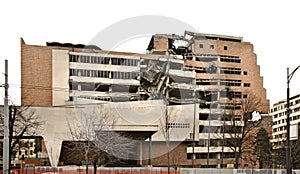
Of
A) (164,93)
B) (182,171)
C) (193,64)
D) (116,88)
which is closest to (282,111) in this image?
(193,64)

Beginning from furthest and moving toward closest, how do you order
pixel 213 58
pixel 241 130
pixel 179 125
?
pixel 213 58, pixel 179 125, pixel 241 130

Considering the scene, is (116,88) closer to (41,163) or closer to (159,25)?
(41,163)

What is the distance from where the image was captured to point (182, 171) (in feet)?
109

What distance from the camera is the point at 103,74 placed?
227ft

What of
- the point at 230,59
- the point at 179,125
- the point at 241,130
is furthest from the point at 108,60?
the point at 241,130

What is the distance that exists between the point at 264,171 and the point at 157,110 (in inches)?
780

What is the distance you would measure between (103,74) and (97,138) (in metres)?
31.4

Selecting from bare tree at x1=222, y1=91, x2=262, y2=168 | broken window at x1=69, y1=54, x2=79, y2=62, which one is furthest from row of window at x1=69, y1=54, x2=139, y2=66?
bare tree at x1=222, y1=91, x2=262, y2=168

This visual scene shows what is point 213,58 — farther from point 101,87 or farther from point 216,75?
point 101,87

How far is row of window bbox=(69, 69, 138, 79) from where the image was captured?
222 feet

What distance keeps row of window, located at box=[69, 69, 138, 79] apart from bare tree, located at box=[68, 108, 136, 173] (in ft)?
79.9

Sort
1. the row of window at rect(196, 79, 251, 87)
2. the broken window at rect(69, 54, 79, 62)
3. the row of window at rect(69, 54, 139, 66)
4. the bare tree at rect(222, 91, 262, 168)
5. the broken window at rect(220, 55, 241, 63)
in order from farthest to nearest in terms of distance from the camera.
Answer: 1. the broken window at rect(220, 55, 241, 63)
2. the row of window at rect(196, 79, 251, 87)
3. the row of window at rect(69, 54, 139, 66)
4. the broken window at rect(69, 54, 79, 62)
5. the bare tree at rect(222, 91, 262, 168)

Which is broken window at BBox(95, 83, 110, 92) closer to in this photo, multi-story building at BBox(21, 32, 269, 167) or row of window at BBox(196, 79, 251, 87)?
multi-story building at BBox(21, 32, 269, 167)

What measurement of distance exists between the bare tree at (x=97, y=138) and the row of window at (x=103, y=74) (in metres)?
24.3
